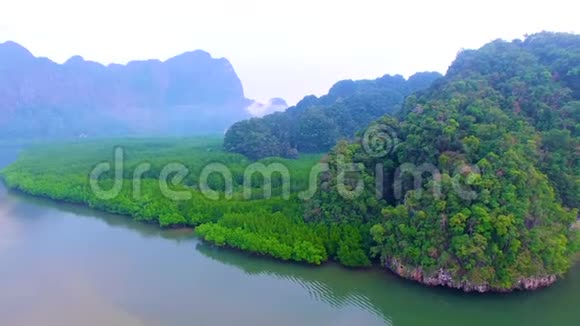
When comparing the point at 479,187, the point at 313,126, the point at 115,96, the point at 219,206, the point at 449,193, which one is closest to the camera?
the point at 479,187

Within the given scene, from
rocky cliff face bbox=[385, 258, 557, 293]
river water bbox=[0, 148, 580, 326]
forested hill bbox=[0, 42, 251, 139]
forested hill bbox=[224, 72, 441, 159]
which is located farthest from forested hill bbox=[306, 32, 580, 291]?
forested hill bbox=[0, 42, 251, 139]

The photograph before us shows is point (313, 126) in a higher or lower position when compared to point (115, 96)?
lower

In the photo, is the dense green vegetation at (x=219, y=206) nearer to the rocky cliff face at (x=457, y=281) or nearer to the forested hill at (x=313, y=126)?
the rocky cliff face at (x=457, y=281)

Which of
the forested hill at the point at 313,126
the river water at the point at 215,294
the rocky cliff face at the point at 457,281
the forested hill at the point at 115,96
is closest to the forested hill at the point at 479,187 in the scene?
the rocky cliff face at the point at 457,281

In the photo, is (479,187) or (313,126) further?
(313,126)

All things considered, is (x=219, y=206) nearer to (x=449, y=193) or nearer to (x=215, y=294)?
(x=215, y=294)

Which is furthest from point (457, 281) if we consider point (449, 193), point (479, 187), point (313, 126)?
point (313, 126)
